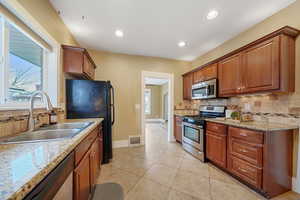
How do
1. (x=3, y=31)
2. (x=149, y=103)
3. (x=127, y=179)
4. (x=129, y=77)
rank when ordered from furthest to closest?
(x=149, y=103)
(x=129, y=77)
(x=127, y=179)
(x=3, y=31)

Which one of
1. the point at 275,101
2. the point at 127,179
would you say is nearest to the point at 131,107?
the point at 127,179

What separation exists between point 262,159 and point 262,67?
133cm

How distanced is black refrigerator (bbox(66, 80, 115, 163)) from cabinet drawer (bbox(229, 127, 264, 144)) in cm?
229

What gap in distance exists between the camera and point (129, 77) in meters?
3.68

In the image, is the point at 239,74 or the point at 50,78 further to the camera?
the point at 239,74

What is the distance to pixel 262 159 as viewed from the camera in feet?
5.38

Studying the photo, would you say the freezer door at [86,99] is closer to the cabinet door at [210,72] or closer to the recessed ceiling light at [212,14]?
the recessed ceiling light at [212,14]

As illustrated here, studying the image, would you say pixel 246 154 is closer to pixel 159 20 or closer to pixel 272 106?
pixel 272 106

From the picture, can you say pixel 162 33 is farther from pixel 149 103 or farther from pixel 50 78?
pixel 149 103

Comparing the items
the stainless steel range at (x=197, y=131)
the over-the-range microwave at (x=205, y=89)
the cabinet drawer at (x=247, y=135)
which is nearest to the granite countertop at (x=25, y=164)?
the cabinet drawer at (x=247, y=135)

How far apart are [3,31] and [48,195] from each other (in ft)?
5.24

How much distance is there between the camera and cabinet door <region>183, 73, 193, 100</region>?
3746 millimetres

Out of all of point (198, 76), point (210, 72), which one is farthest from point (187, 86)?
point (210, 72)

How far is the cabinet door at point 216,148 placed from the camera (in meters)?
2.21
